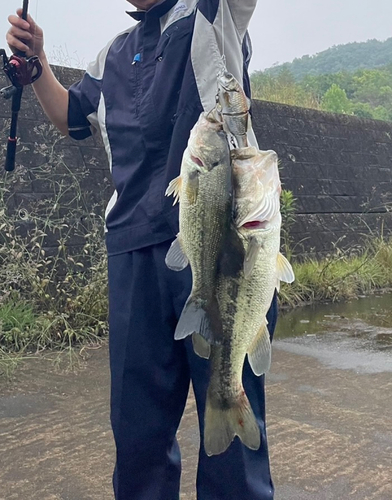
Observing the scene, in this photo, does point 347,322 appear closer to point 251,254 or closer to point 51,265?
point 51,265

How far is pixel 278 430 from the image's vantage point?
11.3ft

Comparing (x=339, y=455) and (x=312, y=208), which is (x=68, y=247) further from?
(x=312, y=208)

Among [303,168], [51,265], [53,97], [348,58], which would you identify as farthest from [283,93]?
[348,58]

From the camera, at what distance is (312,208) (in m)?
9.00

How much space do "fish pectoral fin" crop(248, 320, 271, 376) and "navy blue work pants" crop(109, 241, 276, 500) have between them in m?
0.20

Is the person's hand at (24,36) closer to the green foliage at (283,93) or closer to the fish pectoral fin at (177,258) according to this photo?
the fish pectoral fin at (177,258)

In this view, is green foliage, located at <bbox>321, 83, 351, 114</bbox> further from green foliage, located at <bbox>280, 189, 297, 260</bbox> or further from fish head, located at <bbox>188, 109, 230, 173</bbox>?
fish head, located at <bbox>188, 109, 230, 173</bbox>

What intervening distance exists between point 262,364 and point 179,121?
2.53 ft

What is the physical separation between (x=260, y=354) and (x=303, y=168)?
24.6 feet

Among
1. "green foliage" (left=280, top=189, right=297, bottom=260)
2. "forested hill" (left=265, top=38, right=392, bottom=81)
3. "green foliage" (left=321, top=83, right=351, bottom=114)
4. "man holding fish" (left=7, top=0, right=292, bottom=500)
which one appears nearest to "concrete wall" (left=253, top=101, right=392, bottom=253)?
"green foliage" (left=280, top=189, right=297, bottom=260)

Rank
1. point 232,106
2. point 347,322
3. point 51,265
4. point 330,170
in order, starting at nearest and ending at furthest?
1. point 232,106
2. point 51,265
3. point 347,322
4. point 330,170

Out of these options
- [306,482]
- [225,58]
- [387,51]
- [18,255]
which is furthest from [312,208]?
[387,51]

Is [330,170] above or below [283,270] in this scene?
below

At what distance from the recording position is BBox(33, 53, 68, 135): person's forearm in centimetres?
260
